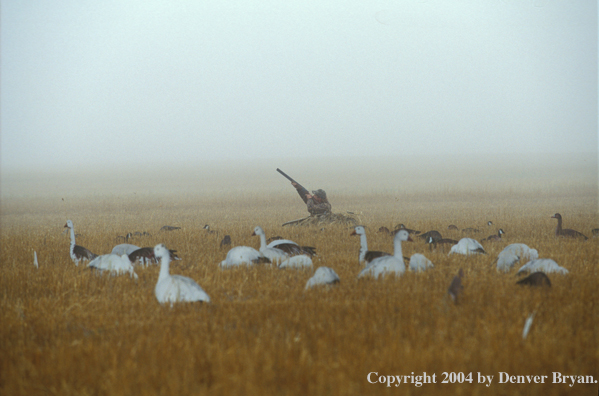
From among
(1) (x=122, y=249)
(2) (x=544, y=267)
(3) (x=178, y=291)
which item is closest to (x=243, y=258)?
(3) (x=178, y=291)

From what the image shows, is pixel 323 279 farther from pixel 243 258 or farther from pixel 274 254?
pixel 274 254

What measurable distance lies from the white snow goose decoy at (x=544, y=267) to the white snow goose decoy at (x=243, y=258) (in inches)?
172

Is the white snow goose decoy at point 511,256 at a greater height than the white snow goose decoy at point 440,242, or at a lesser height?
greater

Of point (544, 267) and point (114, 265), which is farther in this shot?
point (114, 265)

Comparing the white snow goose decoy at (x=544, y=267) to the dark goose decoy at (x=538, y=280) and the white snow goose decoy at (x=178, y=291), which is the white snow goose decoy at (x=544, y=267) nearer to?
the dark goose decoy at (x=538, y=280)

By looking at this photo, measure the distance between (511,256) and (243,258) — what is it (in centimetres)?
482

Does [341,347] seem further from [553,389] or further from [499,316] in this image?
[499,316]

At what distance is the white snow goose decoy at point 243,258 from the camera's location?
8.34m

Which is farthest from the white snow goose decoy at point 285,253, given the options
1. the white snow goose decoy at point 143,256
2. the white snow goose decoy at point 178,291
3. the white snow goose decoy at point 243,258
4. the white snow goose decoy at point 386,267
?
the white snow goose decoy at point 178,291

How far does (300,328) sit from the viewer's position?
16.3ft

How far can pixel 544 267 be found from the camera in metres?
7.29

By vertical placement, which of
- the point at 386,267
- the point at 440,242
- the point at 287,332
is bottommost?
the point at 440,242

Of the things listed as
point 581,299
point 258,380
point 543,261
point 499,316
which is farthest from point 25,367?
point 543,261

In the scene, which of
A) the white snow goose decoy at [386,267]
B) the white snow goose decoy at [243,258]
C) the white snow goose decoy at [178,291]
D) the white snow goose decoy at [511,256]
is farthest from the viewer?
the white snow goose decoy at [243,258]
